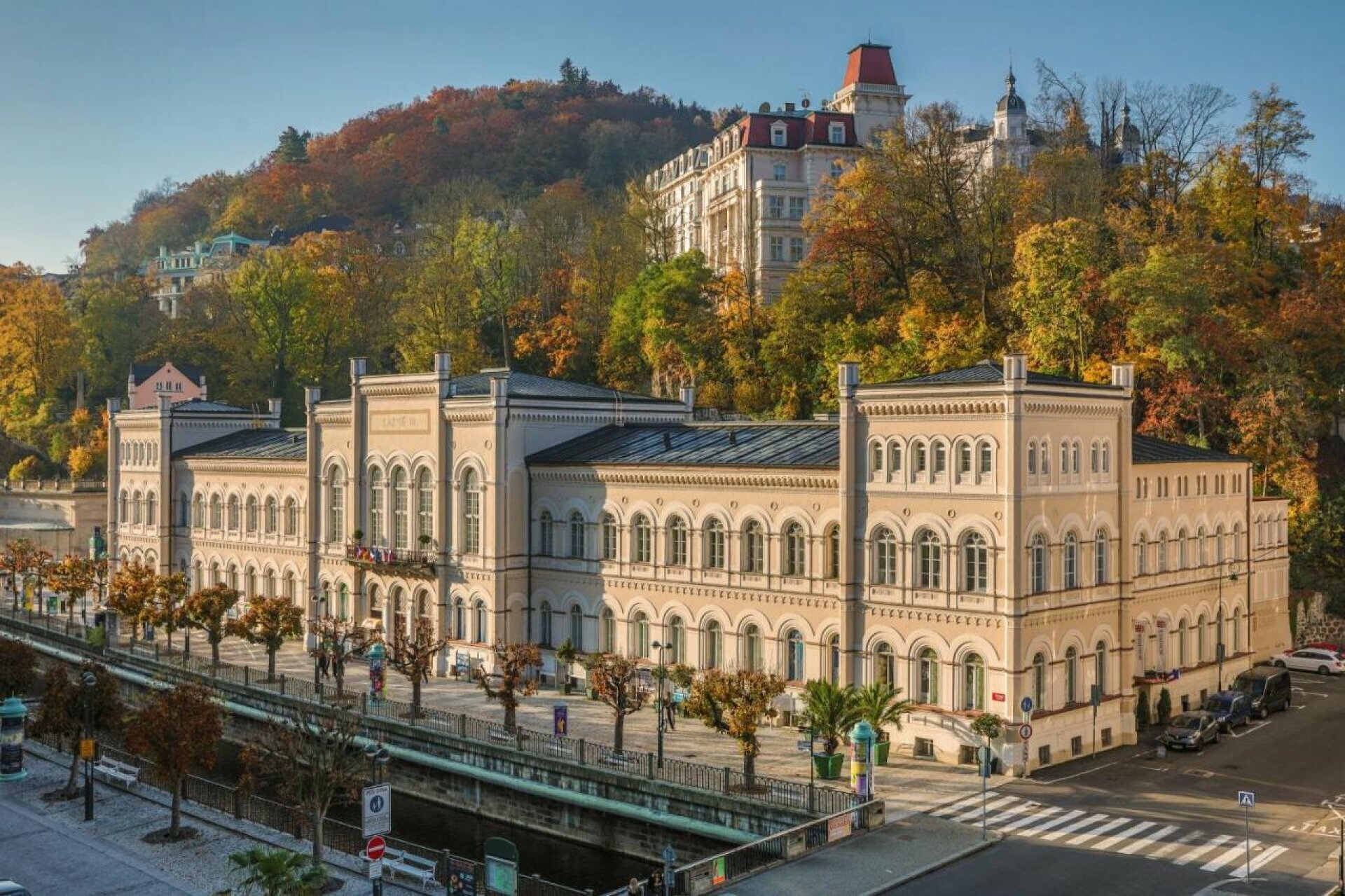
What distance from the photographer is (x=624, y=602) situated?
2108 inches

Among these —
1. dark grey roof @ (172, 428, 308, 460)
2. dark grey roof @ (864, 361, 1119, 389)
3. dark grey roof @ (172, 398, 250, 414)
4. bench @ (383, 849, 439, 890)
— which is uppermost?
dark grey roof @ (864, 361, 1119, 389)

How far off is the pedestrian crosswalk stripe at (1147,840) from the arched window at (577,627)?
2559 centimetres

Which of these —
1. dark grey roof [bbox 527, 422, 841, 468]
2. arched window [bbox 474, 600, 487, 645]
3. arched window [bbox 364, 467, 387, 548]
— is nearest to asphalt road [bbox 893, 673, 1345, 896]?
dark grey roof [bbox 527, 422, 841, 468]

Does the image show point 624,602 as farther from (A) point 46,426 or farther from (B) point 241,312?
(A) point 46,426

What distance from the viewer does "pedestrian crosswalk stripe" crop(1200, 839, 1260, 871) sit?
32.8 meters

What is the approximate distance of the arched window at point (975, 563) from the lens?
140 feet

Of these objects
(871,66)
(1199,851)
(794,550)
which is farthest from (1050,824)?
(871,66)

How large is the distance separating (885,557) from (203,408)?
48.5 metres

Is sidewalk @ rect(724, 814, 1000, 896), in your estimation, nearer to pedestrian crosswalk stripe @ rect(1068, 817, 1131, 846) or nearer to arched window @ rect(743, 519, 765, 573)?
pedestrian crosswalk stripe @ rect(1068, 817, 1131, 846)

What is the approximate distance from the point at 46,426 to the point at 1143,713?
9988 centimetres

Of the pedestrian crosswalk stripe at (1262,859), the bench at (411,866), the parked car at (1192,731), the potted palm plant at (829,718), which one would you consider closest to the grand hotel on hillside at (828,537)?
the parked car at (1192,731)

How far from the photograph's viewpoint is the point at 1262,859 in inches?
1314

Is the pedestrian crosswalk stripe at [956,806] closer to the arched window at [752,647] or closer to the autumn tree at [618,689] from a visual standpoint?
the autumn tree at [618,689]

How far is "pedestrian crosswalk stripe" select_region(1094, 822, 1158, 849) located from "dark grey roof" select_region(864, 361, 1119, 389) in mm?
13598
